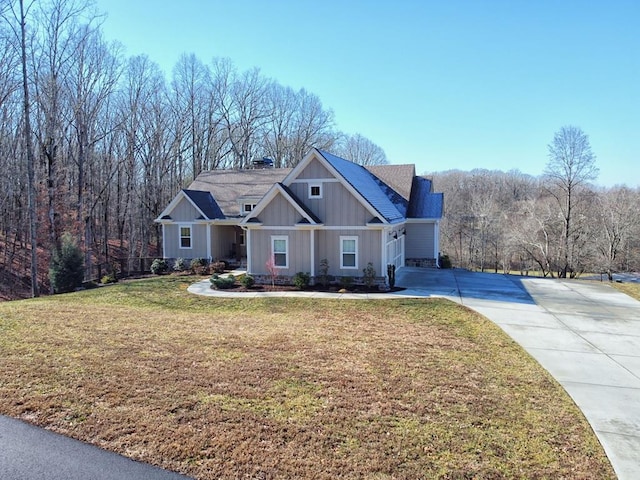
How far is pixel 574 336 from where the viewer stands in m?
9.62

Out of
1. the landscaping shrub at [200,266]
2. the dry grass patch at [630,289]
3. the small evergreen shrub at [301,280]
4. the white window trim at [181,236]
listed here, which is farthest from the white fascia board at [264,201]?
the dry grass patch at [630,289]

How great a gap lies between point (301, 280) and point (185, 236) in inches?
378

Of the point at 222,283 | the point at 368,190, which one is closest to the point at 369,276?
the point at 368,190

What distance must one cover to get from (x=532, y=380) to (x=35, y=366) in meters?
8.26

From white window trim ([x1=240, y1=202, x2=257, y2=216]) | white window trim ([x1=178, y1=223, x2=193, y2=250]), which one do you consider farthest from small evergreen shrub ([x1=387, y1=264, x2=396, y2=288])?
white window trim ([x1=178, y1=223, x2=193, y2=250])

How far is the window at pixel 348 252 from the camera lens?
1628 centimetres

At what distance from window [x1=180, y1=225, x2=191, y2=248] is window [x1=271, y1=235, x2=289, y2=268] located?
24.6 ft

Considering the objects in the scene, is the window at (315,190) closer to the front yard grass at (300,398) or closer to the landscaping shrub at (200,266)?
the landscaping shrub at (200,266)

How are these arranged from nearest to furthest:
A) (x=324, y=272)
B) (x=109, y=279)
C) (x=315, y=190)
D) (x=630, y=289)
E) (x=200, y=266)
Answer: (x=630, y=289) → (x=324, y=272) → (x=315, y=190) → (x=109, y=279) → (x=200, y=266)

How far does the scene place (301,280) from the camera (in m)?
15.8

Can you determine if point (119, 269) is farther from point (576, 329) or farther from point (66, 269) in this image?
point (576, 329)

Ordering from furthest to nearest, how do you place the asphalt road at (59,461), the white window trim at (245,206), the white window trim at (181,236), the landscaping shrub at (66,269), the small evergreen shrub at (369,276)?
the white window trim at (245,206) → the white window trim at (181,236) → the landscaping shrub at (66,269) → the small evergreen shrub at (369,276) → the asphalt road at (59,461)

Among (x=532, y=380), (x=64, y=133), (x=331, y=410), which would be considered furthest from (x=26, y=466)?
(x=64, y=133)

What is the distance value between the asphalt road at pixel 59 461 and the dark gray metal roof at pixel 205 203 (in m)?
17.4
